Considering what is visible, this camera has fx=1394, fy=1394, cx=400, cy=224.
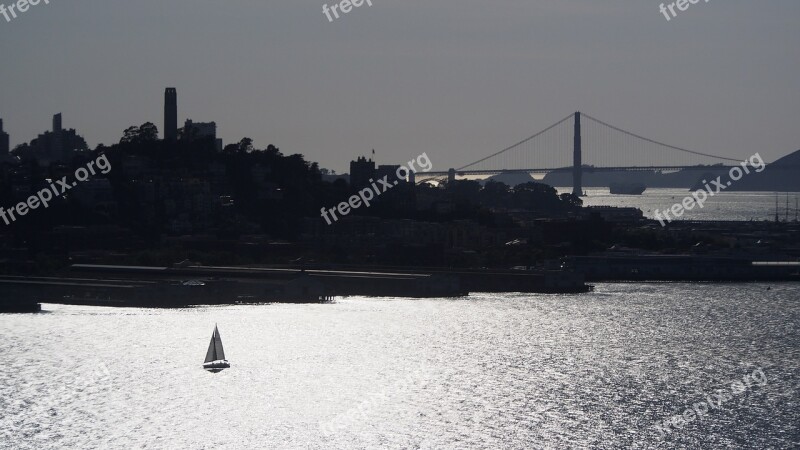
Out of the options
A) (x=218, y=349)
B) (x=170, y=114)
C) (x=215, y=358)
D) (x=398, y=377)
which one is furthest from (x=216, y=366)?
(x=170, y=114)

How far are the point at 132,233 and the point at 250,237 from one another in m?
8.23

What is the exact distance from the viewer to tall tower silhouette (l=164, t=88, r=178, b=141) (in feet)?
412

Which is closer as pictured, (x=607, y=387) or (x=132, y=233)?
(x=607, y=387)

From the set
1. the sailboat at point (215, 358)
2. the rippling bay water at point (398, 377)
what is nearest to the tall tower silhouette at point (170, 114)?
the rippling bay water at point (398, 377)

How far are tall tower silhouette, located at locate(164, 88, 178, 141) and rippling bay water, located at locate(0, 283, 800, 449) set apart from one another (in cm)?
7003

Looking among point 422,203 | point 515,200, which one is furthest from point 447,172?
point 422,203

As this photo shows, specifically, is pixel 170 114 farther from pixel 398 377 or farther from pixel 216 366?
pixel 398 377

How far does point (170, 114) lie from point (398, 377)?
91.6m

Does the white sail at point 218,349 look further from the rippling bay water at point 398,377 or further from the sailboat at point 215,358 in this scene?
the rippling bay water at point 398,377

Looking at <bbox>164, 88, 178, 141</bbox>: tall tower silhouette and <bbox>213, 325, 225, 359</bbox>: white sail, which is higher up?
<bbox>164, 88, 178, 141</bbox>: tall tower silhouette

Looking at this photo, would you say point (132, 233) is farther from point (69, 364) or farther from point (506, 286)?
point (69, 364)

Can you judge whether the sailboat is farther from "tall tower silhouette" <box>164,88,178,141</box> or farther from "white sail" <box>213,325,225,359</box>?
"tall tower silhouette" <box>164,88,178,141</box>

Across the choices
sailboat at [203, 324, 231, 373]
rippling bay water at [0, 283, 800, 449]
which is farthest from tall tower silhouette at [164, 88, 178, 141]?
sailboat at [203, 324, 231, 373]

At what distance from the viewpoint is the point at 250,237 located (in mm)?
90938
